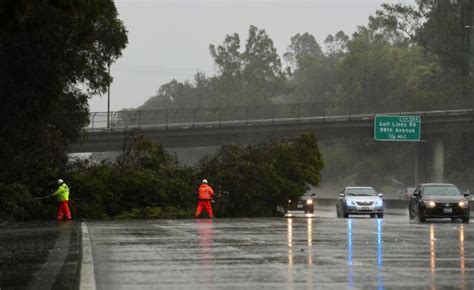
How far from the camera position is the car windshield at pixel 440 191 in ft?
121

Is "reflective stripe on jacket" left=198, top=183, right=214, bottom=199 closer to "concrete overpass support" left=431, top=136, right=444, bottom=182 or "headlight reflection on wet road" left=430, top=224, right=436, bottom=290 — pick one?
"headlight reflection on wet road" left=430, top=224, right=436, bottom=290

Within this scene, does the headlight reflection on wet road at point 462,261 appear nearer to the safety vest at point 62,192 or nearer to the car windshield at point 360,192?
the safety vest at point 62,192

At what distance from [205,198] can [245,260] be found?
21.1 meters

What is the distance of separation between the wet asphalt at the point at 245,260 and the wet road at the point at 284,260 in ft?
0.05

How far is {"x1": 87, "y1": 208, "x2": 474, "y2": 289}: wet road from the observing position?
12.6 m

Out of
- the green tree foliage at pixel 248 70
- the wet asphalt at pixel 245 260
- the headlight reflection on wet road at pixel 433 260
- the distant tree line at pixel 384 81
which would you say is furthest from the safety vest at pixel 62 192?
the green tree foliage at pixel 248 70

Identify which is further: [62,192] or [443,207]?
[443,207]

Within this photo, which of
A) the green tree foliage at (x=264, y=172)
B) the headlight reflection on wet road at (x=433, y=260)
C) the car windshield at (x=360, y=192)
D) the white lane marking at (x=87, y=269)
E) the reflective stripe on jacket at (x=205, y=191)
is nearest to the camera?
the white lane marking at (x=87, y=269)

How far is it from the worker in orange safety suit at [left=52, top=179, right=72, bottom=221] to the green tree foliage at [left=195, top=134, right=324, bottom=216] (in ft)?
26.8

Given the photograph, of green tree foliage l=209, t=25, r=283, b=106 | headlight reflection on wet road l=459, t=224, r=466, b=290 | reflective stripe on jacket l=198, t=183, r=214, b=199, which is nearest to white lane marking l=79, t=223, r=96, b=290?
headlight reflection on wet road l=459, t=224, r=466, b=290

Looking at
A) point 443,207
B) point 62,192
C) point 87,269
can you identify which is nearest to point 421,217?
point 443,207

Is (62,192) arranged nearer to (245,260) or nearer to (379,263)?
(245,260)

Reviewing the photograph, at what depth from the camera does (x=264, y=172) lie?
4194cm

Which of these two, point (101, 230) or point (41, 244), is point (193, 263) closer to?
point (41, 244)
